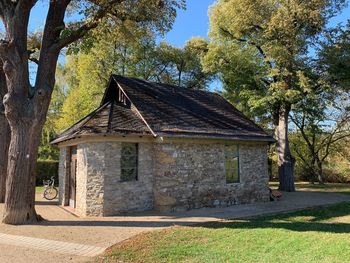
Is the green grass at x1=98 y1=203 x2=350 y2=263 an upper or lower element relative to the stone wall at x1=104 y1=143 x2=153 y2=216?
lower

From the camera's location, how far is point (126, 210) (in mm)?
13398

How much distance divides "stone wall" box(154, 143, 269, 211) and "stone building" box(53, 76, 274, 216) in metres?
0.04

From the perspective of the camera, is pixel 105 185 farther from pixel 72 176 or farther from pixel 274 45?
pixel 274 45

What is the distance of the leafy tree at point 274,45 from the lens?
19.9 metres

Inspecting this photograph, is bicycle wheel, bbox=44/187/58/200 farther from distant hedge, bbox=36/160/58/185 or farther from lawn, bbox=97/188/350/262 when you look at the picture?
lawn, bbox=97/188/350/262

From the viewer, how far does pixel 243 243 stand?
8.84m

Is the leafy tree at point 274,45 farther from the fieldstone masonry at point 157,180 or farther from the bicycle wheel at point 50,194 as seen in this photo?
the bicycle wheel at point 50,194

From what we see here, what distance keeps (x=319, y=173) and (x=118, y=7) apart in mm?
22838

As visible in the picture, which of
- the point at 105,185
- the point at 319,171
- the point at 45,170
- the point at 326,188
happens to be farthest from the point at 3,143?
the point at 319,171

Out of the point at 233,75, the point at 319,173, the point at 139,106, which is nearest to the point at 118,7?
the point at 139,106

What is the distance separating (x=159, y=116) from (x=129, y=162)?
237 centimetres

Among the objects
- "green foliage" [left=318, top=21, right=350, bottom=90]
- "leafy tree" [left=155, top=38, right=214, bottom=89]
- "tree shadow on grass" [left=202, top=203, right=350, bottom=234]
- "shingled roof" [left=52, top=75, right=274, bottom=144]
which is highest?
"leafy tree" [left=155, top=38, right=214, bottom=89]

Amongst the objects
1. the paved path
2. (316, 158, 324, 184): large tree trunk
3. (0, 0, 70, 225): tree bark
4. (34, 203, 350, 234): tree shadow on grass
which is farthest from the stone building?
(316, 158, 324, 184): large tree trunk

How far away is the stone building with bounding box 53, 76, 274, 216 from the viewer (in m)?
13.2
